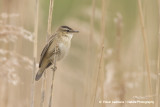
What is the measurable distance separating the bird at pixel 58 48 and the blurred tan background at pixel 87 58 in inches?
7.9

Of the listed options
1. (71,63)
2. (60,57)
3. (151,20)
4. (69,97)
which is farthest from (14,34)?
(71,63)

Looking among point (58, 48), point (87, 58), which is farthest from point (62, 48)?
point (87, 58)

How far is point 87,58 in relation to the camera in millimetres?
3000

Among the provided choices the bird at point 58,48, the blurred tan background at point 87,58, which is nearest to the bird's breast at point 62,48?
the bird at point 58,48

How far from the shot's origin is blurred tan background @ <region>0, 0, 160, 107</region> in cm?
252

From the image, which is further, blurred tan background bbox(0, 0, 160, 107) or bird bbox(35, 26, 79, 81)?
bird bbox(35, 26, 79, 81)

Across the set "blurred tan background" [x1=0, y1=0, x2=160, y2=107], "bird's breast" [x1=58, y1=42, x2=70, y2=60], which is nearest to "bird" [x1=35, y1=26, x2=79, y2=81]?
"bird's breast" [x1=58, y1=42, x2=70, y2=60]

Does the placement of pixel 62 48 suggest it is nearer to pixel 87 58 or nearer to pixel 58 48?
pixel 58 48

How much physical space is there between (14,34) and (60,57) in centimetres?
67

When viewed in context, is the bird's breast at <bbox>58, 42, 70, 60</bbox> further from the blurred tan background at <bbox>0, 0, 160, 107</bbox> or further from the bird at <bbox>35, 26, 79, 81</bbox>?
the blurred tan background at <bbox>0, 0, 160, 107</bbox>

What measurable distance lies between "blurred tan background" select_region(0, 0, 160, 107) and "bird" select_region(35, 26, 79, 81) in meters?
0.20

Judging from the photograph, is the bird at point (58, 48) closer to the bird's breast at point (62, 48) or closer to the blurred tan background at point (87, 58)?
the bird's breast at point (62, 48)

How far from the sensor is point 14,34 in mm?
2480

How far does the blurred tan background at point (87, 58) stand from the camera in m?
2.52
